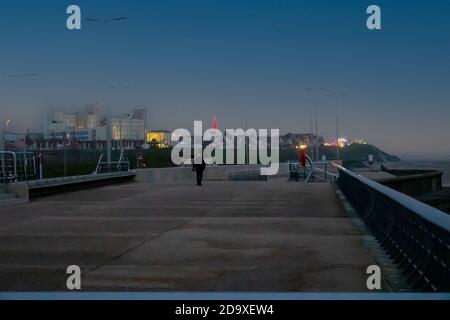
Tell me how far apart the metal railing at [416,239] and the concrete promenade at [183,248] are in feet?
1.72

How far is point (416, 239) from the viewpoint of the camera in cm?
769

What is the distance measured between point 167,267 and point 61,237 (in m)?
4.11

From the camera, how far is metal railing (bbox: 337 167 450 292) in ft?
19.7

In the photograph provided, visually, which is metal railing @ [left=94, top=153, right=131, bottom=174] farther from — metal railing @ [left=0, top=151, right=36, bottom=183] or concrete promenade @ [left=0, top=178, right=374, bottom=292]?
concrete promenade @ [left=0, top=178, right=374, bottom=292]

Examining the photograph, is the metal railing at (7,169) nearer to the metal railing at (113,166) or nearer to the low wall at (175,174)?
the metal railing at (113,166)

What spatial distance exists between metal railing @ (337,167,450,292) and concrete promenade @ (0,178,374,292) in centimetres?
53

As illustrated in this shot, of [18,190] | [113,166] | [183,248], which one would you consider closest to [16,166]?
[18,190]

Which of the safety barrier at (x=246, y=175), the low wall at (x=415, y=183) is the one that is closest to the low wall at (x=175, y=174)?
the safety barrier at (x=246, y=175)

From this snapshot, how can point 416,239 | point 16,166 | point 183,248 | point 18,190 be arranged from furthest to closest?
point 16,166 → point 18,190 → point 183,248 → point 416,239

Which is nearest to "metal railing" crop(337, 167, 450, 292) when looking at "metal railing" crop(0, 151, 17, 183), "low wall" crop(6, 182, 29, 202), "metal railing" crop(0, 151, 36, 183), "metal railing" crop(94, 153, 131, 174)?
"low wall" crop(6, 182, 29, 202)

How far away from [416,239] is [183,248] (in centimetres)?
438

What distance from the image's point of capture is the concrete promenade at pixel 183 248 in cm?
795

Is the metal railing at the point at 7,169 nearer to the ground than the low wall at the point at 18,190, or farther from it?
farther from it

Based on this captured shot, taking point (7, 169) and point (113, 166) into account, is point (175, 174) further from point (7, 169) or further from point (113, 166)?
point (7, 169)
